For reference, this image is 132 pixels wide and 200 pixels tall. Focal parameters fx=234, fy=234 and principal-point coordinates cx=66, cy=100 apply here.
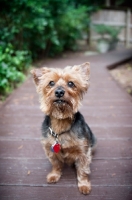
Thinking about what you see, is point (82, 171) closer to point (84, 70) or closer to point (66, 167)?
point (66, 167)

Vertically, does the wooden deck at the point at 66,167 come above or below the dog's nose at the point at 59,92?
below

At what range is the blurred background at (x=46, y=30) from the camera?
20.9 ft

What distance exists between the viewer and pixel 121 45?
1455cm

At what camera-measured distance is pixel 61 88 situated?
7.53 ft

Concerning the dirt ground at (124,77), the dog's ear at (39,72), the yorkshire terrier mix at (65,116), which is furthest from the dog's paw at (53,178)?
the dirt ground at (124,77)

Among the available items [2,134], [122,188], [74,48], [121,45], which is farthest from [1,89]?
A: [121,45]

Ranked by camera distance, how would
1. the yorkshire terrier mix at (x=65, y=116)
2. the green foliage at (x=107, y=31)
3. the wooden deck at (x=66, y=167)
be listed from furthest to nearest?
the green foliage at (x=107, y=31)
the wooden deck at (x=66, y=167)
the yorkshire terrier mix at (x=65, y=116)

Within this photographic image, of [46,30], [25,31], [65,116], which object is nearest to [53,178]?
[65,116]

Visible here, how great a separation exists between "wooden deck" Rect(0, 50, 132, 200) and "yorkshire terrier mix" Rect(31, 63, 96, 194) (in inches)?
5.9

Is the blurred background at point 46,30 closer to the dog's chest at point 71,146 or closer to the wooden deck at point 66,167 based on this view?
the wooden deck at point 66,167

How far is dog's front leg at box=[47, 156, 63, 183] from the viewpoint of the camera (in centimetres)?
263

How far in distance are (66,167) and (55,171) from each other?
0.87 feet

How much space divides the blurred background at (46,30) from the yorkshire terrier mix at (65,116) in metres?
2.85

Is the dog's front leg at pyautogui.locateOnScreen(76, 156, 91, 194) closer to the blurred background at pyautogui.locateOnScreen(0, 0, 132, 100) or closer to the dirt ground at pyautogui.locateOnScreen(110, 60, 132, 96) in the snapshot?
the blurred background at pyautogui.locateOnScreen(0, 0, 132, 100)
